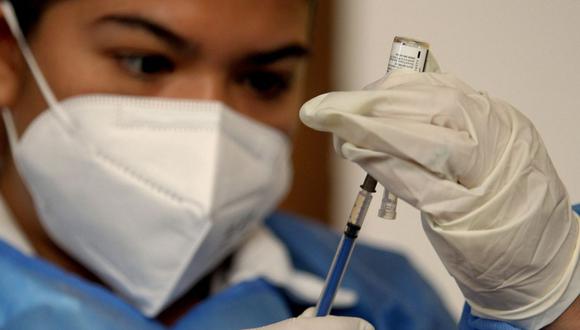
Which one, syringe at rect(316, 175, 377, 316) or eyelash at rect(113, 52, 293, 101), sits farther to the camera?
eyelash at rect(113, 52, 293, 101)

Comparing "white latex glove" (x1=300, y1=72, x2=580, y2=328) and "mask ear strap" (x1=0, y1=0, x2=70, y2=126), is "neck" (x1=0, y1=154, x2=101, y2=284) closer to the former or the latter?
"mask ear strap" (x1=0, y1=0, x2=70, y2=126)

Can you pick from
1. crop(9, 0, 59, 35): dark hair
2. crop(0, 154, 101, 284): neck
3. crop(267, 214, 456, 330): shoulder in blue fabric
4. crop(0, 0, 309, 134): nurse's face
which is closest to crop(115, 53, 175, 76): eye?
crop(0, 0, 309, 134): nurse's face

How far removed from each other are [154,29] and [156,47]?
21mm

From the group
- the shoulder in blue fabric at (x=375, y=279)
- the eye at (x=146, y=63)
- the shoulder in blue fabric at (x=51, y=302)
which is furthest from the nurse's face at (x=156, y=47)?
the shoulder in blue fabric at (x=375, y=279)

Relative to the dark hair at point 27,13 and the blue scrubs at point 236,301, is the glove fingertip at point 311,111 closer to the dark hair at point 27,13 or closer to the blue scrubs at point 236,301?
the blue scrubs at point 236,301

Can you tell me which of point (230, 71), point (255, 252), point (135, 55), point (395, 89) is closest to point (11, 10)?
point (135, 55)

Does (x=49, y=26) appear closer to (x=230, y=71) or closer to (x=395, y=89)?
(x=230, y=71)

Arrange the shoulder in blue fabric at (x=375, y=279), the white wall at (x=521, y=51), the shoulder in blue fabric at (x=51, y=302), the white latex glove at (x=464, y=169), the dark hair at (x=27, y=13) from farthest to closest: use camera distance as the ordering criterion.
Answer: the shoulder in blue fabric at (x=375, y=279), the dark hair at (x=27, y=13), the shoulder in blue fabric at (x=51, y=302), the white wall at (x=521, y=51), the white latex glove at (x=464, y=169)

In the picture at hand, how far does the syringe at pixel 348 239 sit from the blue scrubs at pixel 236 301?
0.12 meters

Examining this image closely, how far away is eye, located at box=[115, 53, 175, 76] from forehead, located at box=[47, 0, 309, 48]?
0.05 metres

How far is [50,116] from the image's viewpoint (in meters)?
0.97

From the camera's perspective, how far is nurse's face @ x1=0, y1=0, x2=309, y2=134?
0.95m

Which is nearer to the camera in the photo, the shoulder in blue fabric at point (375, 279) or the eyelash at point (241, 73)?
the eyelash at point (241, 73)

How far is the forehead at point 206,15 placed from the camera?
941 mm
